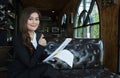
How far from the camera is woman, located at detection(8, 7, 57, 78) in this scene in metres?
1.73

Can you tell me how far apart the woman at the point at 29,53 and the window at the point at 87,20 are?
4.20 m

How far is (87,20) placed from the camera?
728 cm

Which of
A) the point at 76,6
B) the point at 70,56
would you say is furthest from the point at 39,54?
the point at 76,6

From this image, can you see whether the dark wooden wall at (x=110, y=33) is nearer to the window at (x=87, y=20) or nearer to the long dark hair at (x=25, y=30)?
the window at (x=87, y=20)

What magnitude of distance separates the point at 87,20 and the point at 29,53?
565cm

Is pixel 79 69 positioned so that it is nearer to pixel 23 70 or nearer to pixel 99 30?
pixel 23 70

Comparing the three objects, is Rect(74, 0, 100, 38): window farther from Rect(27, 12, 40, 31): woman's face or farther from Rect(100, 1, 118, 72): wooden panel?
Rect(27, 12, 40, 31): woman's face

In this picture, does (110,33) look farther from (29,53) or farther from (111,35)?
(29,53)

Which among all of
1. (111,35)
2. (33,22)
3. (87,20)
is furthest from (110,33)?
(33,22)

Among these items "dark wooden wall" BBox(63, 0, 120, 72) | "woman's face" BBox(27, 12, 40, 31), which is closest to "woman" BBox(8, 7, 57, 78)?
"woman's face" BBox(27, 12, 40, 31)

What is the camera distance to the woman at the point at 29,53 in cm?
173

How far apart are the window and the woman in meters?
4.20

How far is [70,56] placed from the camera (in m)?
1.98

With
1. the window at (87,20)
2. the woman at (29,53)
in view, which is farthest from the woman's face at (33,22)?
the window at (87,20)
